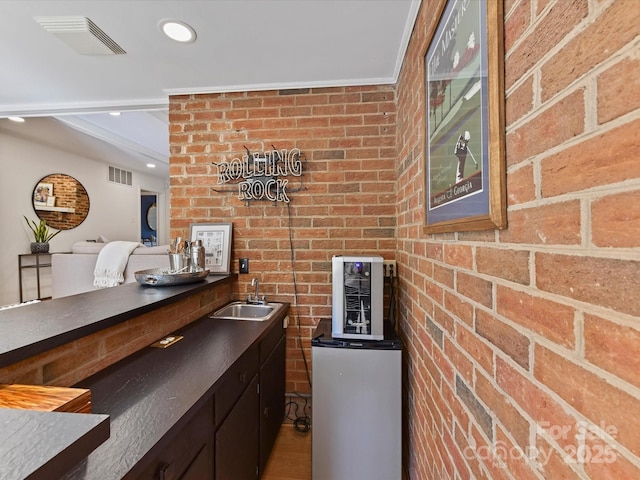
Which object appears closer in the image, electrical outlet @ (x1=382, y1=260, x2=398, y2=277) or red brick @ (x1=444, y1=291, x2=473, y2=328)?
red brick @ (x1=444, y1=291, x2=473, y2=328)

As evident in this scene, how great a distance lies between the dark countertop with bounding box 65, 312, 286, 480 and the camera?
65 centimetres

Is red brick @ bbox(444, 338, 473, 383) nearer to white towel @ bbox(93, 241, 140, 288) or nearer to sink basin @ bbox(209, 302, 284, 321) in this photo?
sink basin @ bbox(209, 302, 284, 321)

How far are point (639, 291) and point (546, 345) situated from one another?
0.20m

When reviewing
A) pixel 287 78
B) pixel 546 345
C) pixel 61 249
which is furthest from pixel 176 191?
pixel 61 249

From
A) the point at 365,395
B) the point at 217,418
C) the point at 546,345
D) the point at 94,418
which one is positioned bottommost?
the point at 365,395

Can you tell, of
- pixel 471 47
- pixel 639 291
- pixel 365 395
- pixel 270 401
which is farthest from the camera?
pixel 270 401

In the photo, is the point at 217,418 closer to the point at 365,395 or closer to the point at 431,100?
the point at 365,395

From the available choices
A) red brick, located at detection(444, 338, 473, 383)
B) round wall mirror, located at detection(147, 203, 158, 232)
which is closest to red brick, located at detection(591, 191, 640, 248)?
red brick, located at detection(444, 338, 473, 383)

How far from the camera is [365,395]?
5.00 ft

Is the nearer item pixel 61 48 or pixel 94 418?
pixel 94 418

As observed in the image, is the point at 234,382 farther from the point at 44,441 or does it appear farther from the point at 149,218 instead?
the point at 149,218

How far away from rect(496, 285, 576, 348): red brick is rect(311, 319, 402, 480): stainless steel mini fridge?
100cm

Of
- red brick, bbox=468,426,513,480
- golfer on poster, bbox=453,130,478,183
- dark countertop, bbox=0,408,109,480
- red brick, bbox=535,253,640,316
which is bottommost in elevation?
red brick, bbox=468,426,513,480

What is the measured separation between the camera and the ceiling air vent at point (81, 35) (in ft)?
4.92
